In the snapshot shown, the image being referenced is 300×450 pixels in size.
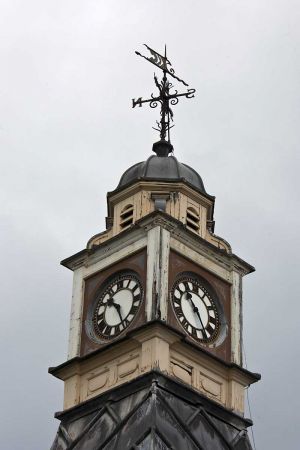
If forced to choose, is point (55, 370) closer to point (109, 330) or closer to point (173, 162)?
point (109, 330)

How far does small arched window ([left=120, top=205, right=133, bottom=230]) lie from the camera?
36.2 metres

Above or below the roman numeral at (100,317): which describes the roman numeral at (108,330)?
below

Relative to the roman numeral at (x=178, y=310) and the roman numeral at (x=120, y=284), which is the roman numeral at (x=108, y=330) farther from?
the roman numeral at (x=178, y=310)

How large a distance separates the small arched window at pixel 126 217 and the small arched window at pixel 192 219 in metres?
1.22

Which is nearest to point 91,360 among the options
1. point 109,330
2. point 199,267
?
point 109,330

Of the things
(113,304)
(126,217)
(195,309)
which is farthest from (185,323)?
(126,217)

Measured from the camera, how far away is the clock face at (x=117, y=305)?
34469mm

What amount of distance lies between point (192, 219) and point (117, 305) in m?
2.84

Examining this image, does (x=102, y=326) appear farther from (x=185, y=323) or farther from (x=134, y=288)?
(x=185, y=323)

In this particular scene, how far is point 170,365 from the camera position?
110 feet

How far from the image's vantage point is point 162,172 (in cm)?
3672

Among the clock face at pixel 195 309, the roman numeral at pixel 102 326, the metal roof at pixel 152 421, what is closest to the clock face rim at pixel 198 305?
the clock face at pixel 195 309

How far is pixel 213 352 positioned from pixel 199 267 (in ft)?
6.28

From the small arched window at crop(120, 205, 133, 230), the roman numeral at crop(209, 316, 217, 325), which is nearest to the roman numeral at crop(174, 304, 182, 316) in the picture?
the roman numeral at crop(209, 316, 217, 325)
